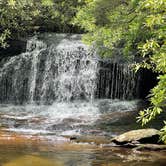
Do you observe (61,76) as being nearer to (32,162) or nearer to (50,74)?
(50,74)

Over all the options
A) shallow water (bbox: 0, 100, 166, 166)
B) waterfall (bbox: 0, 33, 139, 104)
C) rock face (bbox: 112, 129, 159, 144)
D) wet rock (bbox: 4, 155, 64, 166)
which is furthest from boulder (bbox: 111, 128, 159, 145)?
waterfall (bbox: 0, 33, 139, 104)

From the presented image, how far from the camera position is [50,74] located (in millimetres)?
24328

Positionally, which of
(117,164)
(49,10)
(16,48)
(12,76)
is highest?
(49,10)

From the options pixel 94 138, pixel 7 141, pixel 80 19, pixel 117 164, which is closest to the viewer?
pixel 117 164

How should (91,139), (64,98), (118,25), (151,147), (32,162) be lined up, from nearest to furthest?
(32,162), (151,147), (91,139), (118,25), (64,98)

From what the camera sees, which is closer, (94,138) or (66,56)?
(94,138)

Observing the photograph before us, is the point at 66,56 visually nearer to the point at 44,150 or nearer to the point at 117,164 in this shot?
the point at 44,150

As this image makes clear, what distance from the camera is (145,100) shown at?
23.0m

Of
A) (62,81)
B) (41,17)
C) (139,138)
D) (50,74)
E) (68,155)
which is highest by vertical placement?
(41,17)

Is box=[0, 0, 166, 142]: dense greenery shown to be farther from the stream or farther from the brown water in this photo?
the stream

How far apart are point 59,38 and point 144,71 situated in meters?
5.93

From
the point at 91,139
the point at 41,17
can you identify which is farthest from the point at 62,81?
the point at 91,139

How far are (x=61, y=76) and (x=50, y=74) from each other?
2.25 ft

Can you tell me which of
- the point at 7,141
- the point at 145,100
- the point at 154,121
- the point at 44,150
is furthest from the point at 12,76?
the point at 44,150
